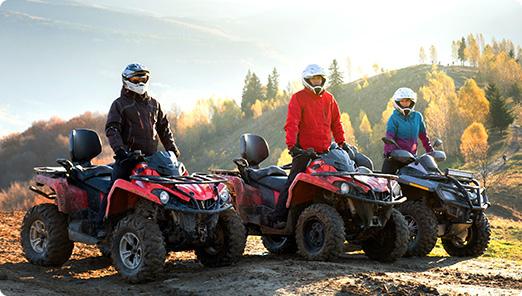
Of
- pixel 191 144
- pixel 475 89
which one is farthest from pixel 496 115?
pixel 191 144

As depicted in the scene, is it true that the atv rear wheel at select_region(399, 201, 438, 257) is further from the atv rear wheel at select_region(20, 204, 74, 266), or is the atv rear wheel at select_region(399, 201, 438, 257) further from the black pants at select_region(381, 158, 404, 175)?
the atv rear wheel at select_region(20, 204, 74, 266)

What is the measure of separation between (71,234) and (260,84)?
506 feet

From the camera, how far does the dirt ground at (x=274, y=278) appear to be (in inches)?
321

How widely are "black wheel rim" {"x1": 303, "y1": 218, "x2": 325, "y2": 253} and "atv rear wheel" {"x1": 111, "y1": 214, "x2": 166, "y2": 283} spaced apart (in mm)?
2528

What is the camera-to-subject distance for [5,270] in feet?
32.2

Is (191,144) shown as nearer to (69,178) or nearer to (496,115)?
(496,115)

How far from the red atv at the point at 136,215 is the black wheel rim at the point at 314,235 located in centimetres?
116

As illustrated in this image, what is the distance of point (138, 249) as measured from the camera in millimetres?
9148

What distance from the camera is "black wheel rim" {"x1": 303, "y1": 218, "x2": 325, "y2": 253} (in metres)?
10.5

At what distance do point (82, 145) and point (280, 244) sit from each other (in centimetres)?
365

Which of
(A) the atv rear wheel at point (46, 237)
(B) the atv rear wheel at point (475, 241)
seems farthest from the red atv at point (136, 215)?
(B) the atv rear wheel at point (475, 241)

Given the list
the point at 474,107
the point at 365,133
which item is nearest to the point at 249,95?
the point at 365,133

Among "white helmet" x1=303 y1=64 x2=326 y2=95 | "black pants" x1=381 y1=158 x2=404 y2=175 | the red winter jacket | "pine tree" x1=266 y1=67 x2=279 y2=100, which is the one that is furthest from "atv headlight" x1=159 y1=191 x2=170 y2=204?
"pine tree" x1=266 y1=67 x2=279 y2=100

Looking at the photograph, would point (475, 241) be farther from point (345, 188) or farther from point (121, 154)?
point (121, 154)
